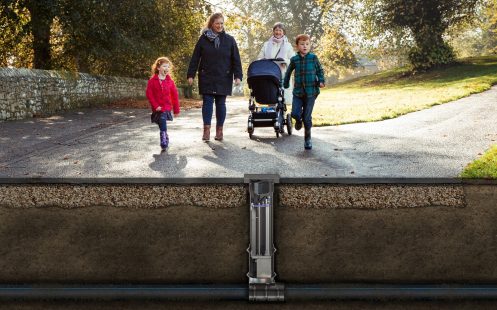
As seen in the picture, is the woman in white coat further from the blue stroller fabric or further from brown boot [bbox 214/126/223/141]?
brown boot [bbox 214/126/223/141]

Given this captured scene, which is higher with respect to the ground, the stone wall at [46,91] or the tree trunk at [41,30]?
the tree trunk at [41,30]

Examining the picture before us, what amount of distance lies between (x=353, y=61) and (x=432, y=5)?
18667 millimetres

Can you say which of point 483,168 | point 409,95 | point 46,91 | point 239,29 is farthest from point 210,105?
point 239,29

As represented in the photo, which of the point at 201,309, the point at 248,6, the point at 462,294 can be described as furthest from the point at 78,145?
the point at 248,6

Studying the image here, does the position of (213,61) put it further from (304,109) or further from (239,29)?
(239,29)

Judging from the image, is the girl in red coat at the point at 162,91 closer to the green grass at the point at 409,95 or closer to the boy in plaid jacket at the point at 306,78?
the boy in plaid jacket at the point at 306,78

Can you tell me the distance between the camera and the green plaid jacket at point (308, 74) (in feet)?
24.5

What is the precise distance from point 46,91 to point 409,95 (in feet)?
40.5

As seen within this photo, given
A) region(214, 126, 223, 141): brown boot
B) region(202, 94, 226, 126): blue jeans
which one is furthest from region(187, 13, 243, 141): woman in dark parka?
region(214, 126, 223, 141): brown boot

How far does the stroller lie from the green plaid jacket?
4.53ft

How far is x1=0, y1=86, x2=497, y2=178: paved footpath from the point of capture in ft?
19.9

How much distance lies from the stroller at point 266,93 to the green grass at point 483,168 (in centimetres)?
353

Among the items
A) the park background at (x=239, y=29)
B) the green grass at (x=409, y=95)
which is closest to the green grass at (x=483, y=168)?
the park background at (x=239, y=29)

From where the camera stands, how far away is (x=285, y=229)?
487 cm
